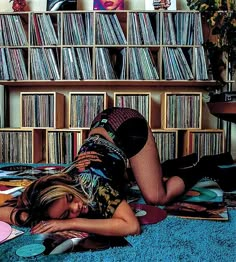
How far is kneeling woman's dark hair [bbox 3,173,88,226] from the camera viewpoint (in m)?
0.99

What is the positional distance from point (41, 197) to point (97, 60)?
152 cm

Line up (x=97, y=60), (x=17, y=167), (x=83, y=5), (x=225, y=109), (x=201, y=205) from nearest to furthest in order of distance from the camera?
(x=201, y=205) < (x=225, y=109) < (x=17, y=167) < (x=97, y=60) < (x=83, y=5)

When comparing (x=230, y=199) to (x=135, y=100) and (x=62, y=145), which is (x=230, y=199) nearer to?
(x=135, y=100)

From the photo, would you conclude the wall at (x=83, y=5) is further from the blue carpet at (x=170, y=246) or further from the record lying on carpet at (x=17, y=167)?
the blue carpet at (x=170, y=246)

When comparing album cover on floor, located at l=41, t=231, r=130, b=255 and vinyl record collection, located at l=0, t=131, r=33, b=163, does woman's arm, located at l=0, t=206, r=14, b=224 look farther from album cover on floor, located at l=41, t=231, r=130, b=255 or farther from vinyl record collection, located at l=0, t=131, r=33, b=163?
vinyl record collection, located at l=0, t=131, r=33, b=163

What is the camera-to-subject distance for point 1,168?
7.13ft

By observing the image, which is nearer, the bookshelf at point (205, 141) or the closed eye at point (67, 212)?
the closed eye at point (67, 212)

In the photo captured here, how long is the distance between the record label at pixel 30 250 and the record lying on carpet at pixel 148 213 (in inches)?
15.7

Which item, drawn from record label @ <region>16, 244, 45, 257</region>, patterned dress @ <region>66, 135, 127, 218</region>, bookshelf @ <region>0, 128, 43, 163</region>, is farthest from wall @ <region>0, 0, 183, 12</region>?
record label @ <region>16, 244, 45, 257</region>

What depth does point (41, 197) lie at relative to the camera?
39.8 inches

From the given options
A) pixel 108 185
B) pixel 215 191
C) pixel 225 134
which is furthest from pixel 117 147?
pixel 225 134

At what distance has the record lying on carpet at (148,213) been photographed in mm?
1193

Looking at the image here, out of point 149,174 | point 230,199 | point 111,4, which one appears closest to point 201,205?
point 230,199

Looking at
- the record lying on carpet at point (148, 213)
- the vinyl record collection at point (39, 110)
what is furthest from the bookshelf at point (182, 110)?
the record lying on carpet at point (148, 213)
